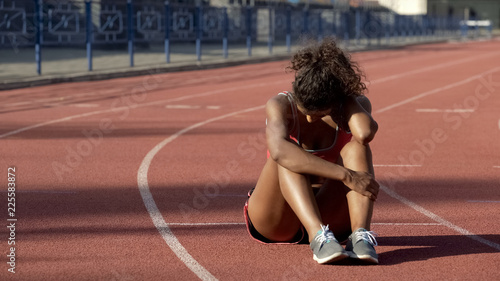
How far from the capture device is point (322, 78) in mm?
5297

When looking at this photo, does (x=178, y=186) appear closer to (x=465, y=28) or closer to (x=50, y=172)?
(x=50, y=172)

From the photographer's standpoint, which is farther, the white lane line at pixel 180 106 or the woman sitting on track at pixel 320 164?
the white lane line at pixel 180 106

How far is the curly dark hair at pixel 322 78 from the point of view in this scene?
5.29 m

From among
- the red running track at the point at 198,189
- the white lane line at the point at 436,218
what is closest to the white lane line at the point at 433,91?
the red running track at the point at 198,189

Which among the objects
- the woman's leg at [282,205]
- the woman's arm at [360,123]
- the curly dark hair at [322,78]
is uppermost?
the curly dark hair at [322,78]

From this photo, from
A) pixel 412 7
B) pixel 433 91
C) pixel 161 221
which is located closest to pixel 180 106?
pixel 433 91

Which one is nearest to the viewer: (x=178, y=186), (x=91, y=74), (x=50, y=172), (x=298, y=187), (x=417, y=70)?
(x=298, y=187)

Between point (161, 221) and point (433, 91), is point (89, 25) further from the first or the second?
point (161, 221)

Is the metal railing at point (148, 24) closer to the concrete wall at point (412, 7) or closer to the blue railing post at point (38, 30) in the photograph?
the blue railing post at point (38, 30)

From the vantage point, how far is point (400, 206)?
729 cm

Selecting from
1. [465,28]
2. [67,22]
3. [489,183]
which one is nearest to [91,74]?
[67,22]

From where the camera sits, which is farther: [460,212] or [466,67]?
[466,67]

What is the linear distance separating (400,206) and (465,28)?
64009 millimetres

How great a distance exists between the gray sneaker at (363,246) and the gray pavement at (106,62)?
15004 mm
